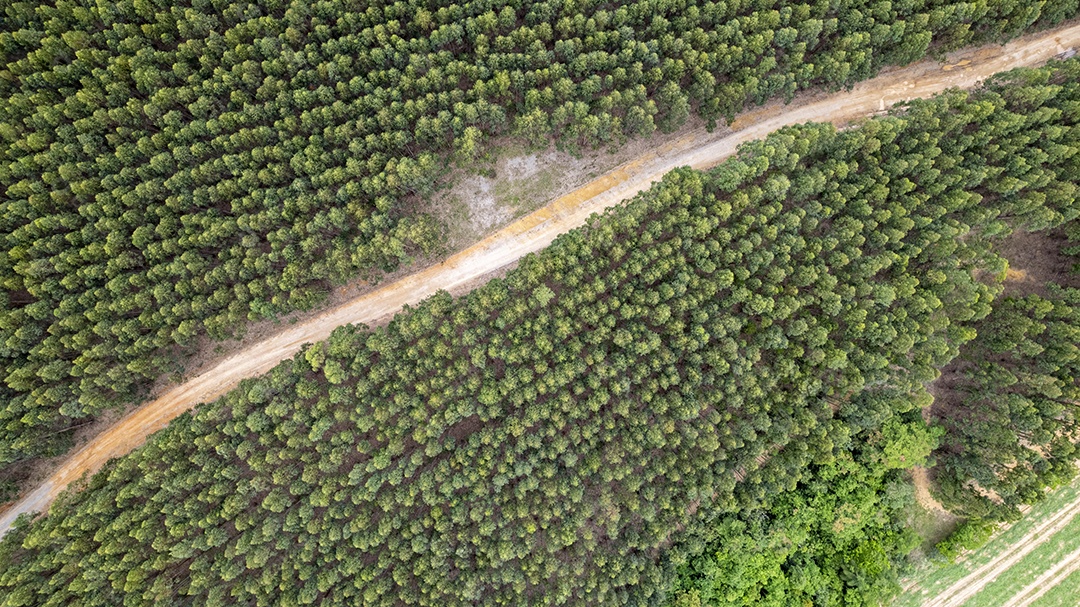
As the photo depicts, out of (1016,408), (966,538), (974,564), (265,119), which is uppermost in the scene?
(265,119)

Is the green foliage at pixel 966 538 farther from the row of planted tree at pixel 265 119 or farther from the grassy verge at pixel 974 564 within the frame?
the row of planted tree at pixel 265 119

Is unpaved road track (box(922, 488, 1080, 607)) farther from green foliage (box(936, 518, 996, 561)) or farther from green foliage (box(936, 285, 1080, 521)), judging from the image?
green foliage (box(936, 285, 1080, 521))

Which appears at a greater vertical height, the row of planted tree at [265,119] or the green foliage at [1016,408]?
the row of planted tree at [265,119]

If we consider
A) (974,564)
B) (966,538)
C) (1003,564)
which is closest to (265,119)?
(966,538)

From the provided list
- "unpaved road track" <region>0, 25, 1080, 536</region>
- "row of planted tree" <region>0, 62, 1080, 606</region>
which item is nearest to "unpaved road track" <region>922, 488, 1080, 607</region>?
"row of planted tree" <region>0, 62, 1080, 606</region>

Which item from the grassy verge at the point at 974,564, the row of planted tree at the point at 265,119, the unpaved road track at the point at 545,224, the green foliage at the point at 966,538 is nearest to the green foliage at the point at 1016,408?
the green foliage at the point at 966,538

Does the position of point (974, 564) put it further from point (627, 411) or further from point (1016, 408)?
point (627, 411)

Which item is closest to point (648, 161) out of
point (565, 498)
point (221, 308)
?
point (565, 498)
